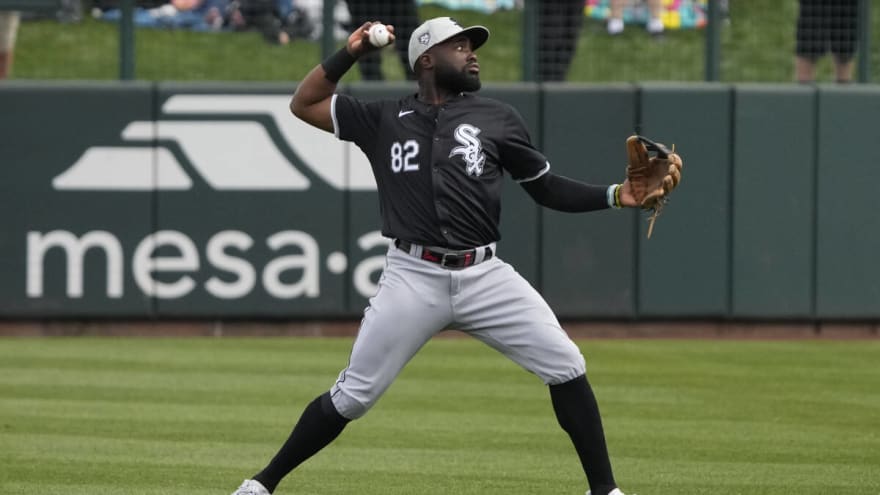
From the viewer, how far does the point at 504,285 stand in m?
6.12

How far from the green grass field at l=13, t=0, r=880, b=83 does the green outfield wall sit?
1.01ft

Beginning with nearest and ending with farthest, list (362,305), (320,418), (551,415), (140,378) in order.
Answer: (320,418) < (551,415) < (140,378) < (362,305)

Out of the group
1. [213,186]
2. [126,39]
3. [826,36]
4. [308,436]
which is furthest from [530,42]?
[308,436]

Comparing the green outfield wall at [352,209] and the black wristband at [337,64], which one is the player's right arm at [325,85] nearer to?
the black wristband at [337,64]

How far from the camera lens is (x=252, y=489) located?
6.13 meters

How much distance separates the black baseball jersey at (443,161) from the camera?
611 cm

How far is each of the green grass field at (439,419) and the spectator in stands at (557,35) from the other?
233 centimetres

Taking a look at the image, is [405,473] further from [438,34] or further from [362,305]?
[362,305]

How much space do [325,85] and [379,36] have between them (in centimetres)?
40

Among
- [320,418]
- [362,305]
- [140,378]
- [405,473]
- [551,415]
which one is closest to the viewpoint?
[320,418]

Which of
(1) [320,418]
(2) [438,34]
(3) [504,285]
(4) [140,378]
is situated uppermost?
(2) [438,34]

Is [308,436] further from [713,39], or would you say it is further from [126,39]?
[713,39]

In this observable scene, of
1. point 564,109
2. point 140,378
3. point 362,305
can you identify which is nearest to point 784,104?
point 564,109

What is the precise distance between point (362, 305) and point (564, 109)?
88.8 inches
